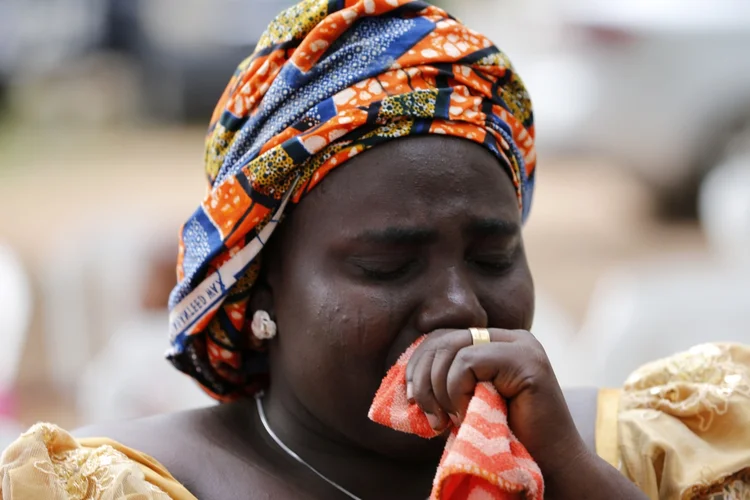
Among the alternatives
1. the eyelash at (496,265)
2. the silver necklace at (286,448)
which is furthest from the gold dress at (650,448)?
the eyelash at (496,265)

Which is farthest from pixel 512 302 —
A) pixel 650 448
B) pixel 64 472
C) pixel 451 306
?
pixel 64 472

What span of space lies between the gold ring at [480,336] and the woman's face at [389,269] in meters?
0.13

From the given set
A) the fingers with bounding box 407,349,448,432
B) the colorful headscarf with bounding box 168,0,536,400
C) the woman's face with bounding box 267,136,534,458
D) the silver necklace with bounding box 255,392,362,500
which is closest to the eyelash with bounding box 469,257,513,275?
the woman's face with bounding box 267,136,534,458

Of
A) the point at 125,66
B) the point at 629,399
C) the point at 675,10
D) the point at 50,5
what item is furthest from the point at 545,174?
the point at 629,399

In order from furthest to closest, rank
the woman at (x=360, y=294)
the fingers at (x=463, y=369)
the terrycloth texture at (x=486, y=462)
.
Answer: the woman at (x=360, y=294)
the fingers at (x=463, y=369)
the terrycloth texture at (x=486, y=462)

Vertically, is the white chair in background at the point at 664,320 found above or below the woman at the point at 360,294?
below

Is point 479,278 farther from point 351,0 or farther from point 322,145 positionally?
point 351,0

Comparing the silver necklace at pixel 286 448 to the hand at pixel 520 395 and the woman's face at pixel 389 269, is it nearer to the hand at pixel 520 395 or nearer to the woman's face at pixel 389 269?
the woman's face at pixel 389 269

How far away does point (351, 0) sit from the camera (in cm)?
270

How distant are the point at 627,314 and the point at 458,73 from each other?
254 cm

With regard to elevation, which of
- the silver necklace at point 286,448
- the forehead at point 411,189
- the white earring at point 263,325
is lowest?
the silver necklace at point 286,448

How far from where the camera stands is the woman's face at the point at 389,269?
2416 millimetres

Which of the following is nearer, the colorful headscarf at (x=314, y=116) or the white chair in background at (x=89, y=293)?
the colorful headscarf at (x=314, y=116)

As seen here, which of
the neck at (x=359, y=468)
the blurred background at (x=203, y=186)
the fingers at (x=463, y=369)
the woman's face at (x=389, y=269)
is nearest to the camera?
the fingers at (x=463, y=369)
